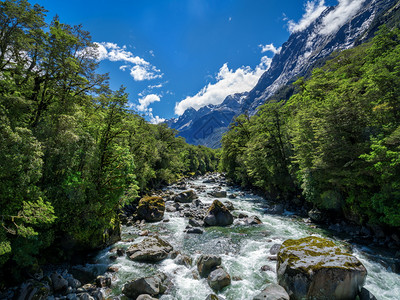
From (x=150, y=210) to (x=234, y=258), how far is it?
12189mm

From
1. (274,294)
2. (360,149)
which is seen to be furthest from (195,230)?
(360,149)

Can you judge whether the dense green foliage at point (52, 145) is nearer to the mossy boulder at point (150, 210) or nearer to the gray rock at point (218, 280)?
the mossy boulder at point (150, 210)

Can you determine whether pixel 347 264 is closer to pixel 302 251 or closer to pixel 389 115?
pixel 302 251

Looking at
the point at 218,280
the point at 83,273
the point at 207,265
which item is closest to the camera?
the point at 218,280

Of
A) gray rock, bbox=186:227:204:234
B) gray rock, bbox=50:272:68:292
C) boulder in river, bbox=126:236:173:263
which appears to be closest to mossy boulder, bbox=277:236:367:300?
boulder in river, bbox=126:236:173:263

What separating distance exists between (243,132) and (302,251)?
125ft

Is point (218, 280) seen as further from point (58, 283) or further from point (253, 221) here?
point (253, 221)

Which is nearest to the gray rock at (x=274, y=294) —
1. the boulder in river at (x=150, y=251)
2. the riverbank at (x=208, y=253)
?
the riverbank at (x=208, y=253)

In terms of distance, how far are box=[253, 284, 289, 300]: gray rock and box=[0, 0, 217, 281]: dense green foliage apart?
1006 centimetres

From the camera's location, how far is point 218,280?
10508 millimetres

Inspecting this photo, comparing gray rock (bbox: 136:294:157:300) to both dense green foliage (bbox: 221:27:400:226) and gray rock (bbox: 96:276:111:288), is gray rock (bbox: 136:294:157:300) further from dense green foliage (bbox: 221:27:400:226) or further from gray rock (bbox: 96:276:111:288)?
dense green foliage (bbox: 221:27:400:226)

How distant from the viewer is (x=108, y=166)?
14.5 metres

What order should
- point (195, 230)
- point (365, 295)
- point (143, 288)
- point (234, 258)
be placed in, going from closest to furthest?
1. point (365, 295)
2. point (143, 288)
3. point (234, 258)
4. point (195, 230)

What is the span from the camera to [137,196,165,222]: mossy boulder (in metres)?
21.9
